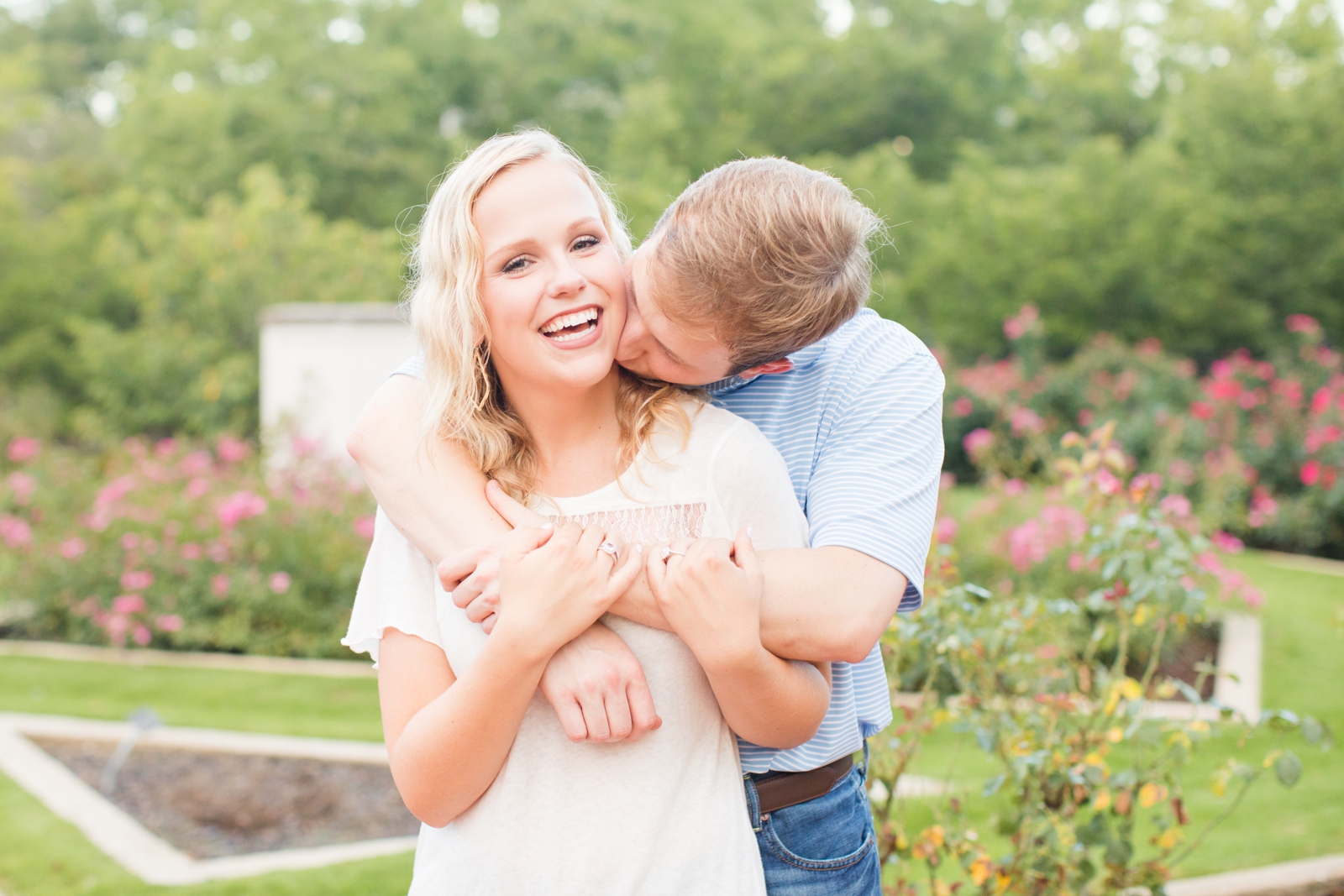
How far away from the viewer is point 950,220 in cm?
1739

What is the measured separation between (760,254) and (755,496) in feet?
1.14

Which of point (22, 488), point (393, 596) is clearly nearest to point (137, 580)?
point (22, 488)

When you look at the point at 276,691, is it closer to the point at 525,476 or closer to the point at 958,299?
the point at 525,476

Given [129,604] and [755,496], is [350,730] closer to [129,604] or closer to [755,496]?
[129,604]

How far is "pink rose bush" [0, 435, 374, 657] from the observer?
6703 millimetres

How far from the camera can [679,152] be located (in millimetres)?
21672

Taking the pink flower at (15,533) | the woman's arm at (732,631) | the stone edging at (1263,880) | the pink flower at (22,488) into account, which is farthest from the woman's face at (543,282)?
the pink flower at (22,488)

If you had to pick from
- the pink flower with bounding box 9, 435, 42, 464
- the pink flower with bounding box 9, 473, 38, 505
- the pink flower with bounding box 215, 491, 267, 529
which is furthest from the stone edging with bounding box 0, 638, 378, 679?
the pink flower with bounding box 9, 435, 42, 464

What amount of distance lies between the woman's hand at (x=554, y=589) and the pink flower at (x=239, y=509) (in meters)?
6.01

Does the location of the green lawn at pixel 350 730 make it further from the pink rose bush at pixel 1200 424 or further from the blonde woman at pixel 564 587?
the blonde woman at pixel 564 587

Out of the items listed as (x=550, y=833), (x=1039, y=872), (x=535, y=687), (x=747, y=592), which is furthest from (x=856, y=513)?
(x=1039, y=872)

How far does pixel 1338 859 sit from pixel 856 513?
9.35 feet

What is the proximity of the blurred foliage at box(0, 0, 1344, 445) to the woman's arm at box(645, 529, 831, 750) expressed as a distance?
9364mm

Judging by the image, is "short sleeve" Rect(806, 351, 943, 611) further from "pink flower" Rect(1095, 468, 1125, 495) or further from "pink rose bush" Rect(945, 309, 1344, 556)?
"pink rose bush" Rect(945, 309, 1344, 556)
